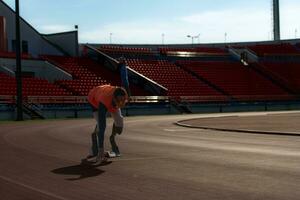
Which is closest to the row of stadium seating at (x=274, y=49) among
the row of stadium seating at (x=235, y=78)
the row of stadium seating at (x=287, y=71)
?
the row of stadium seating at (x=287, y=71)

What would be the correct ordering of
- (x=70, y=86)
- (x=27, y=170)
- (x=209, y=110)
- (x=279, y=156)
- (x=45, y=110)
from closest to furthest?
(x=27, y=170), (x=279, y=156), (x=45, y=110), (x=70, y=86), (x=209, y=110)

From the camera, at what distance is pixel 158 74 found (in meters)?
63.2

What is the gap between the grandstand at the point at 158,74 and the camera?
1945 inches

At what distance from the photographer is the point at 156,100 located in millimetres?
54500

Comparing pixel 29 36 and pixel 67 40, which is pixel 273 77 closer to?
pixel 67 40

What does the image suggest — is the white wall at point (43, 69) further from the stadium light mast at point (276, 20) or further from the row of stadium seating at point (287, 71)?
the stadium light mast at point (276, 20)

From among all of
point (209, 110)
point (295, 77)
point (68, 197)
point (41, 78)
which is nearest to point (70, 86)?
point (41, 78)

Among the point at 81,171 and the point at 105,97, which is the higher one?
the point at 105,97

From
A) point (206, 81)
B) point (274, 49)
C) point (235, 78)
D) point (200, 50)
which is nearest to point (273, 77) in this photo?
point (235, 78)

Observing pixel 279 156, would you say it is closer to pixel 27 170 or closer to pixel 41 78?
pixel 27 170

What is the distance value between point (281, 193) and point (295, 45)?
74132mm

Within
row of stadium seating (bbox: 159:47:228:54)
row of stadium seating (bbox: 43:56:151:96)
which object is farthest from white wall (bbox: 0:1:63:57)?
row of stadium seating (bbox: 159:47:228:54)

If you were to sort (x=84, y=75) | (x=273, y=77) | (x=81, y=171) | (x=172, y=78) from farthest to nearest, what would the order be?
(x=273, y=77), (x=172, y=78), (x=84, y=75), (x=81, y=171)

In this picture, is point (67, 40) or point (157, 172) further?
point (67, 40)
